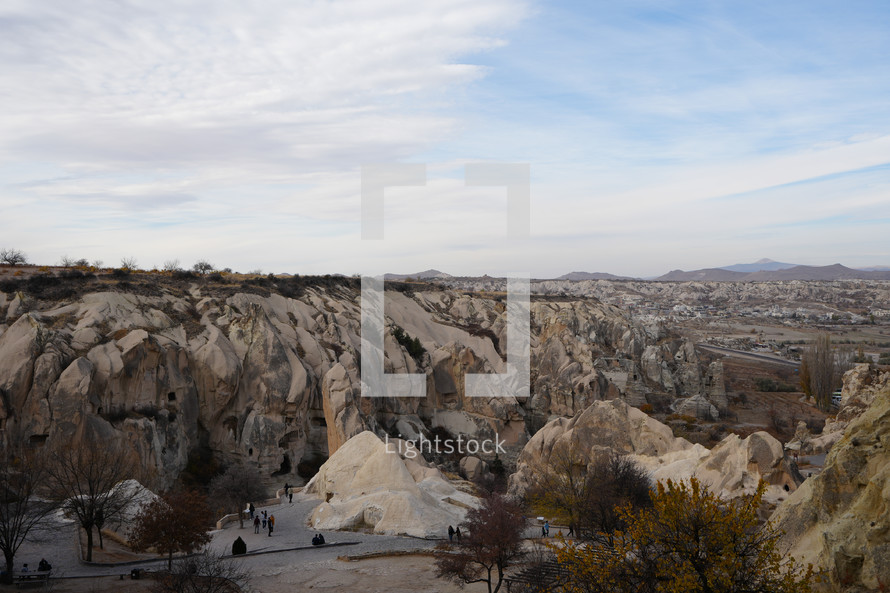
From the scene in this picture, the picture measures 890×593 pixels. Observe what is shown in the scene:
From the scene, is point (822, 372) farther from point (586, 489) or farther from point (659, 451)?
point (586, 489)

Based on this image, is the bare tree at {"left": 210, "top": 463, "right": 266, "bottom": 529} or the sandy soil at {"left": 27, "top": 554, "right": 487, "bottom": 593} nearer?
the sandy soil at {"left": 27, "top": 554, "right": 487, "bottom": 593}

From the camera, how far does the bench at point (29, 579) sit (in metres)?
15.2

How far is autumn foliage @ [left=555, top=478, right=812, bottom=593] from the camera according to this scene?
817 centimetres

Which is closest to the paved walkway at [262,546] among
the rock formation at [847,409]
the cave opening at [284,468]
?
the cave opening at [284,468]

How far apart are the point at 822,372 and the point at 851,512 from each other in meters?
55.1

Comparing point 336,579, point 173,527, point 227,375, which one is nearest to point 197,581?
point 173,527

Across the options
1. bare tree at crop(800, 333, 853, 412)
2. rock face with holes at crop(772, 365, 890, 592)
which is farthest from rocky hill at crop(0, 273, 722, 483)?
rock face with holes at crop(772, 365, 890, 592)

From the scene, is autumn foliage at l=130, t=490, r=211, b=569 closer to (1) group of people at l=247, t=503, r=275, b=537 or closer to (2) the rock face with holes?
(1) group of people at l=247, t=503, r=275, b=537

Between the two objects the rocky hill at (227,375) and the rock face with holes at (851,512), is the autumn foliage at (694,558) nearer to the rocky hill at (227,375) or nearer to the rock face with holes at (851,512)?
the rock face with holes at (851,512)

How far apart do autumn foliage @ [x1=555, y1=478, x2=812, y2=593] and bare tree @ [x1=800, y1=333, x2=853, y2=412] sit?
171 ft

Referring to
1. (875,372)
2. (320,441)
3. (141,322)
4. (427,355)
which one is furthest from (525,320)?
(141,322)

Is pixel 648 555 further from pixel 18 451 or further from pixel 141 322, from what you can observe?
pixel 141 322

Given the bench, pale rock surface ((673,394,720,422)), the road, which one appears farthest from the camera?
the road

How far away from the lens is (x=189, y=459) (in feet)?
105
